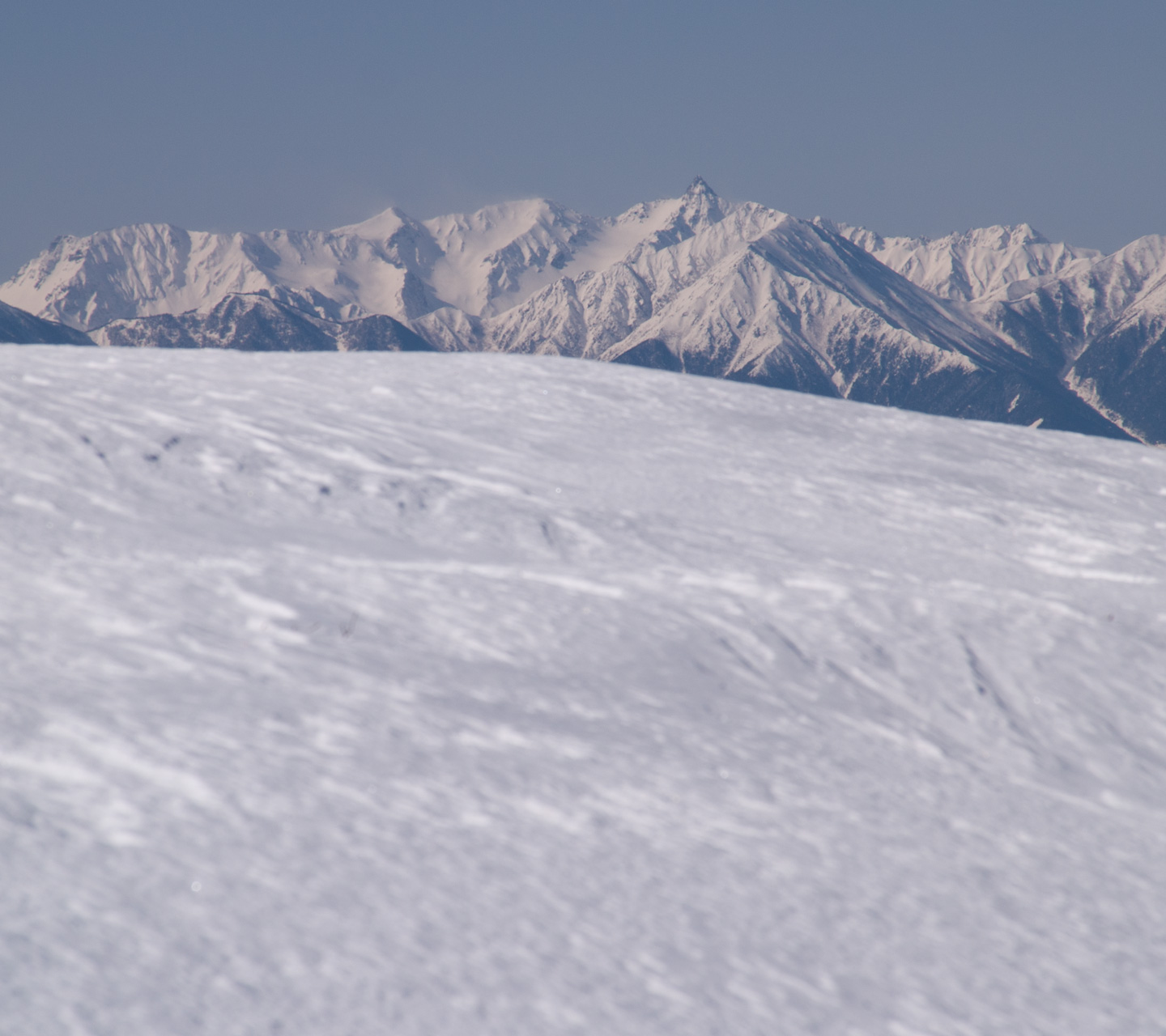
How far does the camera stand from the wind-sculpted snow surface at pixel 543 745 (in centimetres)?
483

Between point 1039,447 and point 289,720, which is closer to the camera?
point 289,720

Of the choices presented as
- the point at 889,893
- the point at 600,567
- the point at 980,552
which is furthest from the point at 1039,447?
the point at 889,893

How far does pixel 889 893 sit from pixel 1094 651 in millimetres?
5188

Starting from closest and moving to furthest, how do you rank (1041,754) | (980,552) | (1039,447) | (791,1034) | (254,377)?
(791,1034), (1041,754), (980,552), (254,377), (1039,447)

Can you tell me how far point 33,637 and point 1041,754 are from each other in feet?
23.7

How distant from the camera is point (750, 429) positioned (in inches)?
706

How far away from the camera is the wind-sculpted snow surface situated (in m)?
4.83

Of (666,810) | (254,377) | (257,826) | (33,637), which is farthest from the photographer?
Result: (254,377)

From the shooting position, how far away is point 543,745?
7.07 metres

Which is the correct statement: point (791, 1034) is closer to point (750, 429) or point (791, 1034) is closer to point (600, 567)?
point (600, 567)

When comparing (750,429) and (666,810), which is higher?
(750,429)

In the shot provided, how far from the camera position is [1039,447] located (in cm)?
1952

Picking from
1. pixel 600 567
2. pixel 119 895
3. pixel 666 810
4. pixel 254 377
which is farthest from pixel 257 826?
pixel 254 377

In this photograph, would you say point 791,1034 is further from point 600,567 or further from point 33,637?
point 600,567
